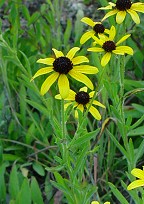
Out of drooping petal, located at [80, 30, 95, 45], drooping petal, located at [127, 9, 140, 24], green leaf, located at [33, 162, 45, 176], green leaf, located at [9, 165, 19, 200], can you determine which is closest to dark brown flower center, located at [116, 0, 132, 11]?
drooping petal, located at [127, 9, 140, 24]

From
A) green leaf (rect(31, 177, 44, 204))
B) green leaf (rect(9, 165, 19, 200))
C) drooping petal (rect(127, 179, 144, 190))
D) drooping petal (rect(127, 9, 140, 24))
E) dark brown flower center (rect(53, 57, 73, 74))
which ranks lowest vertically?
green leaf (rect(31, 177, 44, 204))

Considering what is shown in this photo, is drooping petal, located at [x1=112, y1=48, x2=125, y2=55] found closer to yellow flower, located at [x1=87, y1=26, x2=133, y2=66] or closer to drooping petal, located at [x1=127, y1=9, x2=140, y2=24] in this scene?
yellow flower, located at [x1=87, y1=26, x2=133, y2=66]

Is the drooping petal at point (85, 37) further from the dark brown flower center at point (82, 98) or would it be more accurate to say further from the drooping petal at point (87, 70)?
the drooping petal at point (87, 70)

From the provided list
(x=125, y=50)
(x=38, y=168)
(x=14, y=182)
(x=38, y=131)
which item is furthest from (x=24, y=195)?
(x=125, y=50)

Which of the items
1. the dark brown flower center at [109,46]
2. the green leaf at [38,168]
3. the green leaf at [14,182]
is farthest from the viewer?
the green leaf at [38,168]

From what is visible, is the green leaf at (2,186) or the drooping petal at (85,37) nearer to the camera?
the drooping petal at (85,37)

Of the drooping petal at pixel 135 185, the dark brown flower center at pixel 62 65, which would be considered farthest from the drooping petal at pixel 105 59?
the drooping petal at pixel 135 185

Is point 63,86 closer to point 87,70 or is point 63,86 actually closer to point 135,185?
point 87,70

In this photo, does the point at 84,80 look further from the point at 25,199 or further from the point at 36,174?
the point at 36,174
